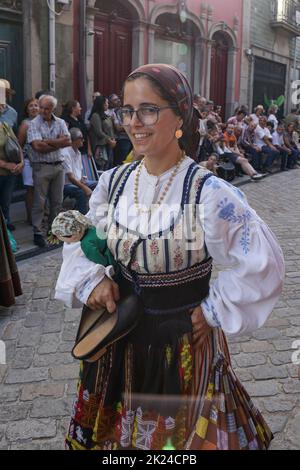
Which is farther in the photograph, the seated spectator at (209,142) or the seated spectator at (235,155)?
the seated spectator at (235,155)

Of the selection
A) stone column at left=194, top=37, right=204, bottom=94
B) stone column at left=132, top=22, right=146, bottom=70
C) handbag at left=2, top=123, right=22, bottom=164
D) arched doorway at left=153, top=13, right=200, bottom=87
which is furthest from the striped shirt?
stone column at left=194, top=37, right=204, bottom=94

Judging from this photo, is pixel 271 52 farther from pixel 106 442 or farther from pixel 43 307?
pixel 106 442

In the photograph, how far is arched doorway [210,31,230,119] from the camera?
1645cm

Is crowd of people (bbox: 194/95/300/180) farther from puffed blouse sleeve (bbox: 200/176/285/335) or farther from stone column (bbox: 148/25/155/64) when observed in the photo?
puffed blouse sleeve (bbox: 200/176/285/335)

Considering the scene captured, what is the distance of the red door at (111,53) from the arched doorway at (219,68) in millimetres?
4388

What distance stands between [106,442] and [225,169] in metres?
10.1

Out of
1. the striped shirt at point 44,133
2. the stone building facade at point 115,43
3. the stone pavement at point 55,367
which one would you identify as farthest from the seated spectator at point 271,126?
the stone pavement at point 55,367

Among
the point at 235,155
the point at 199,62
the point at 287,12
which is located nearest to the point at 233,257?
the point at 235,155

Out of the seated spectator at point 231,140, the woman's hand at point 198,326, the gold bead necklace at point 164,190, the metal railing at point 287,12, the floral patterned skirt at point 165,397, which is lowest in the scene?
the floral patterned skirt at point 165,397

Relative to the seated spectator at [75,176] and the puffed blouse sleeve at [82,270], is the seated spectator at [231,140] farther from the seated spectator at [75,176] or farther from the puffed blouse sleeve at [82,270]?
the puffed blouse sleeve at [82,270]

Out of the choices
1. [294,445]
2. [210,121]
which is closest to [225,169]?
[210,121]

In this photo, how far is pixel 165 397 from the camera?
6.14 feet

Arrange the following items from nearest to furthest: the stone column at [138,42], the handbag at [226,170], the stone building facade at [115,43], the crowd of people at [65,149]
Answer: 1. the crowd of people at [65,149]
2. the stone building facade at [115,43]
3. the handbag at [226,170]
4. the stone column at [138,42]

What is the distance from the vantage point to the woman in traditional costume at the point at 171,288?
5.91 feet
